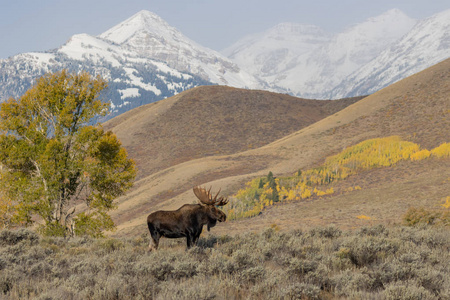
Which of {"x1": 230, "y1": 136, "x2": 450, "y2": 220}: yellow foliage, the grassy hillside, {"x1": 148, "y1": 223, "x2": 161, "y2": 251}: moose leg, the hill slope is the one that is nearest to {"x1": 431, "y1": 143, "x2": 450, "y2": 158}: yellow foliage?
{"x1": 230, "y1": 136, "x2": 450, "y2": 220}: yellow foliage

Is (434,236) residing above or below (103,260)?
below

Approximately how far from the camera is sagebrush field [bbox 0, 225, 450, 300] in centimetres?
646

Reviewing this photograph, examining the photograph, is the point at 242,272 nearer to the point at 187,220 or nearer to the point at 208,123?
the point at 187,220

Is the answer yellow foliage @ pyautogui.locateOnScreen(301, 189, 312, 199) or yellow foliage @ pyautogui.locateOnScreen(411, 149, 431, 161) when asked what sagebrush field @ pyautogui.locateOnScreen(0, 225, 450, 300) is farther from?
yellow foliage @ pyautogui.locateOnScreen(411, 149, 431, 161)

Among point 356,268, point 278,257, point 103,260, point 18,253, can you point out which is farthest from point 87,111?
point 356,268

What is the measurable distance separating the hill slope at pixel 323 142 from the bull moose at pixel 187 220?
947 inches

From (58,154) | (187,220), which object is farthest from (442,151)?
(58,154)

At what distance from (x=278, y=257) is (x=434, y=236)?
534 cm

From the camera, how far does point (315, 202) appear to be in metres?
27.8

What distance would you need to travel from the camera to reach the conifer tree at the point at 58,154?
63.3 ft

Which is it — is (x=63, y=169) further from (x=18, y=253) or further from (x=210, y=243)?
(x=210, y=243)

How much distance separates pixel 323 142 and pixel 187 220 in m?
40.1

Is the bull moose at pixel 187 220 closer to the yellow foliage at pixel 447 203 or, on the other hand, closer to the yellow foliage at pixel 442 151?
the yellow foliage at pixel 447 203

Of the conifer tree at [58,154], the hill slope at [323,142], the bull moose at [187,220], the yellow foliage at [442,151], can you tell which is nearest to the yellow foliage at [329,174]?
the yellow foliage at [442,151]
